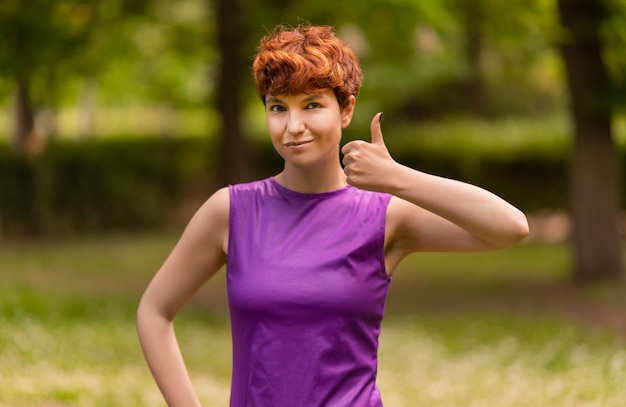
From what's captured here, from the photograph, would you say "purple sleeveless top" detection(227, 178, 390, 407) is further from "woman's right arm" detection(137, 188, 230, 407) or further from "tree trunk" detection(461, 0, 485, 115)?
"tree trunk" detection(461, 0, 485, 115)

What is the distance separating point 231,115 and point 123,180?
3732 millimetres

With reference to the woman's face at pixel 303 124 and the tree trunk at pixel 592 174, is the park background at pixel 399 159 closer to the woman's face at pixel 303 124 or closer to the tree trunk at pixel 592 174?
the tree trunk at pixel 592 174

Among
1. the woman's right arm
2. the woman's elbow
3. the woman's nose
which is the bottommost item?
the woman's right arm

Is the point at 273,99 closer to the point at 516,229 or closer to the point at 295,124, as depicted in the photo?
the point at 295,124

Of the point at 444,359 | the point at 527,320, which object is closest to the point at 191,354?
the point at 444,359

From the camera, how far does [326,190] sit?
2.77 meters

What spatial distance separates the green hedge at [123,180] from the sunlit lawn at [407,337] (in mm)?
2394

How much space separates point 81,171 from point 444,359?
12534 millimetres

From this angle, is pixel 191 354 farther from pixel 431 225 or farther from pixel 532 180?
pixel 532 180

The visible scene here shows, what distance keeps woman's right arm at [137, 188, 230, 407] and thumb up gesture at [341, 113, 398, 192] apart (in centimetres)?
43

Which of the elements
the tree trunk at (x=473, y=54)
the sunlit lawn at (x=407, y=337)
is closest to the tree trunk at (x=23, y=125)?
the sunlit lawn at (x=407, y=337)

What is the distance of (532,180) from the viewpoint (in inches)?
827

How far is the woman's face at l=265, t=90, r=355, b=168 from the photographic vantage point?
2.64m

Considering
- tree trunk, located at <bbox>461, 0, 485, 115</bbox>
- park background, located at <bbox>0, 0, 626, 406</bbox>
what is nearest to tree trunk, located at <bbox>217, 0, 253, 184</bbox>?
park background, located at <bbox>0, 0, 626, 406</bbox>
